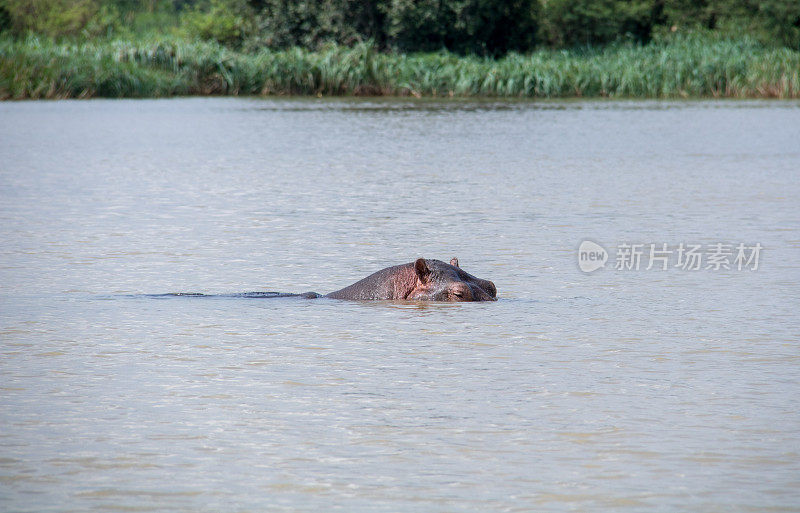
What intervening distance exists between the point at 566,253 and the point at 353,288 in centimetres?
216

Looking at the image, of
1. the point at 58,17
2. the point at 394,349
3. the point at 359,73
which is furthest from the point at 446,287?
the point at 58,17

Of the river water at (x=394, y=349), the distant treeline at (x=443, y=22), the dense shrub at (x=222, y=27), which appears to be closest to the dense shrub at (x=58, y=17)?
the distant treeline at (x=443, y=22)

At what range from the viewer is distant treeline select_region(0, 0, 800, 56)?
4091cm

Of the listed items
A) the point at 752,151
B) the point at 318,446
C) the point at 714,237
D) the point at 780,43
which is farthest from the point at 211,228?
the point at 780,43

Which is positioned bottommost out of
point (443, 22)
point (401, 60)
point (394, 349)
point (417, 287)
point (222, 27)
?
point (222, 27)

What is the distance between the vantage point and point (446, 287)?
6.82 m

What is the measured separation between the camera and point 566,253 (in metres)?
8.52

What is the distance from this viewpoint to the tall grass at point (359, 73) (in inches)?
1177

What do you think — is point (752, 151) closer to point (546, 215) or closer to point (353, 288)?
point (546, 215)

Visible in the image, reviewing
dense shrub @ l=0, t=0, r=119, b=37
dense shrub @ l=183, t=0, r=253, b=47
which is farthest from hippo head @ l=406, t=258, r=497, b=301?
dense shrub @ l=183, t=0, r=253, b=47

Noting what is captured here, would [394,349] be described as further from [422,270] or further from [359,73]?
[359,73]

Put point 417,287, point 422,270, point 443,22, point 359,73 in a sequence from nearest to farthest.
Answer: point 422,270 < point 417,287 < point 359,73 < point 443,22

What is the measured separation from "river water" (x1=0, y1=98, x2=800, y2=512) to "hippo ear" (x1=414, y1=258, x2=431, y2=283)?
171mm

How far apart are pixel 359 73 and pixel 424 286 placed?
25873 millimetres
